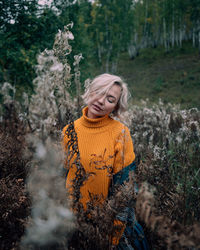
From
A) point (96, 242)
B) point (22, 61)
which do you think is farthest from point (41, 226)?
point (22, 61)

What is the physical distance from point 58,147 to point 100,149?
2.15 ft

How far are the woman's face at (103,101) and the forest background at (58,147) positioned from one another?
168mm

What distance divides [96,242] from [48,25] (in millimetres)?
6755

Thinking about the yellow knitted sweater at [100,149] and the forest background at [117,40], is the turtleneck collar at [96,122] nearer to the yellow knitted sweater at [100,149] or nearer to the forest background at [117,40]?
the yellow knitted sweater at [100,149]

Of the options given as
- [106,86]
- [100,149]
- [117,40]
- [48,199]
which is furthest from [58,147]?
[117,40]

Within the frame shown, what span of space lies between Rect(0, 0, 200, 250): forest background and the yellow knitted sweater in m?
0.17

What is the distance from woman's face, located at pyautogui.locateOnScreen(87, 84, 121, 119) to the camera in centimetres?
152

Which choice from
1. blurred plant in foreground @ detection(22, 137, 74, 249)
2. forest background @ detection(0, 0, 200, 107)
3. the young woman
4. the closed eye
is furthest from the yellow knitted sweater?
forest background @ detection(0, 0, 200, 107)

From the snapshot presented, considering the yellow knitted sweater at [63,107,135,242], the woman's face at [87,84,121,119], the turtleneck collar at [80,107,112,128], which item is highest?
the woman's face at [87,84,121,119]

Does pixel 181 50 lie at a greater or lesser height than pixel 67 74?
lesser

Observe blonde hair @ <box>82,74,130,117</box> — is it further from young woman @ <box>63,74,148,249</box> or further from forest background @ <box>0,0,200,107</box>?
forest background @ <box>0,0,200,107</box>

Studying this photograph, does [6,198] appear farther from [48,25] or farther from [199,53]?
[199,53]

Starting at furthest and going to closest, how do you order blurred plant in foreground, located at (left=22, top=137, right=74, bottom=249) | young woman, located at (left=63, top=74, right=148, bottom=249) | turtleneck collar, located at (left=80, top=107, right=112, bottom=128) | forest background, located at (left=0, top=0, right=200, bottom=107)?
forest background, located at (left=0, top=0, right=200, bottom=107), turtleneck collar, located at (left=80, top=107, right=112, bottom=128), young woman, located at (left=63, top=74, right=148, bottom=249), blurred plant in foreground, located at (left=22, top=137, right=74, bottom=249)

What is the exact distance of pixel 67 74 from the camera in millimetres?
1150
